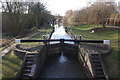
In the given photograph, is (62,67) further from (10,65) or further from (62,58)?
(10,65)

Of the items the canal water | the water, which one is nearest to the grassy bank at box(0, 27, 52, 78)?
the canal water

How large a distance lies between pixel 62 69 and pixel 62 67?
0.41 meters

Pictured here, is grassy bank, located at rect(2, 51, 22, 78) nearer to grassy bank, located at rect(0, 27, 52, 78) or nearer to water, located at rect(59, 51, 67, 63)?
grassy bank, located at rect(0, 27, 52, 78)

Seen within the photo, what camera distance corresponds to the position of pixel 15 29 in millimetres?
21562

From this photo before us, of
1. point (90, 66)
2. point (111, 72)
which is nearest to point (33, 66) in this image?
point (90, 66)

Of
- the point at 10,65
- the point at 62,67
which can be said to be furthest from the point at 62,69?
the point at 10,65

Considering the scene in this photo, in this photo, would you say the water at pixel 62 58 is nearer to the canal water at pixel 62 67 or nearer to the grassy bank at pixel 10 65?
the canal water at pixel 62 67

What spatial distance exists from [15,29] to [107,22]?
89.7 ft

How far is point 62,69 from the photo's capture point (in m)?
11.0

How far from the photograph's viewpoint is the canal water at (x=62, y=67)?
9.99m

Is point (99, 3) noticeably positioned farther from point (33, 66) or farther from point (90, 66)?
point (33, 66)

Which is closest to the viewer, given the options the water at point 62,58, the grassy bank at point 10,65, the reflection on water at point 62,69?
the grassy bank at point 10,65

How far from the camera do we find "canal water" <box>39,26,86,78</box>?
9992mm

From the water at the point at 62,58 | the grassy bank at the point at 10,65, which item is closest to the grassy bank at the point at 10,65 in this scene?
the grassy bank at the point at 10,65
